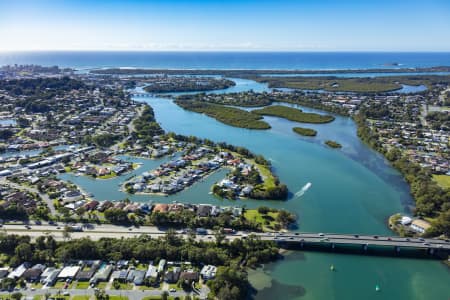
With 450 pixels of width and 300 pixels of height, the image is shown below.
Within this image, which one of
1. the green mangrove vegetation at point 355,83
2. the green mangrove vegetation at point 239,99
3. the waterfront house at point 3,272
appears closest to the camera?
the waterfront house at point 3,272

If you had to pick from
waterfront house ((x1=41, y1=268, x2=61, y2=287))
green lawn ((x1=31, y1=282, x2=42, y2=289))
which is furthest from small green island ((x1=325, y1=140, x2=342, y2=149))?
green lawn ((x1=31, y1=282, x2=42, y2=289))

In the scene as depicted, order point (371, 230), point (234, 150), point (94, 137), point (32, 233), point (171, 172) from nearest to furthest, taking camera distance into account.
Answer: point (32, 233) < point (371, 230) < point (171, 172) < point (234, 150) < point (94, 137)

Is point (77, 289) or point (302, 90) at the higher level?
point (302, 90)

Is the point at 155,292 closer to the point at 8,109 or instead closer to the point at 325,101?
the point at 8,109

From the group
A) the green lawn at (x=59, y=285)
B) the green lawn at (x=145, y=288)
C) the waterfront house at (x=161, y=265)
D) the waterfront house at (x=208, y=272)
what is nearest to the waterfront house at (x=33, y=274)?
the green lawn at (x=59, y=285)

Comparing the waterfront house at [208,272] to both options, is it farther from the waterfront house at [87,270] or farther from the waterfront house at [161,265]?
the waterfront house at [87,270]

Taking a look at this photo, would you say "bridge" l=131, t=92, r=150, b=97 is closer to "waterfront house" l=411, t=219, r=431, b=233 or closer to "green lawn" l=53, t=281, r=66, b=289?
"green lawn" l=53, t=281, r=66, b=289

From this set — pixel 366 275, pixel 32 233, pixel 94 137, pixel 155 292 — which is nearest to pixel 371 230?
pixel 366 275
